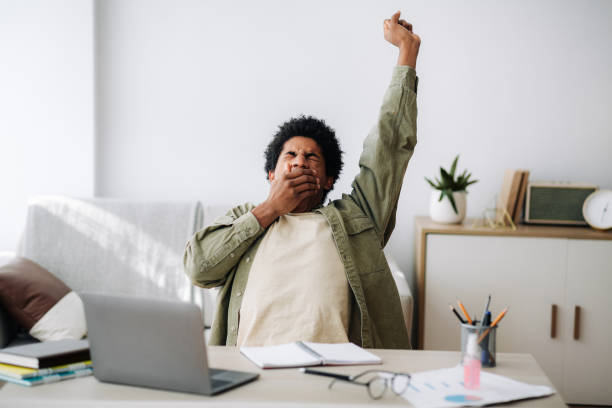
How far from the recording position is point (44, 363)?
1059 millimetres

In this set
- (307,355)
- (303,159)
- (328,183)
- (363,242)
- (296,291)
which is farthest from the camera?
(328,183)

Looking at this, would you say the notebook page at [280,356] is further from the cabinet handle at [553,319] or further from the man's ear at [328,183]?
the cabinet handle at [553,319]

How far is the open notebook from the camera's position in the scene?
3.72ft

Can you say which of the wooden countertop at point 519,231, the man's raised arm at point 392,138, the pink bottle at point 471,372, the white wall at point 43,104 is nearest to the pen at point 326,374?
the pink bottle at point 471,372

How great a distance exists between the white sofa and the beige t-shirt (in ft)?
3.61

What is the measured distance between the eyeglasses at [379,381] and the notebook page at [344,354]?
0.05m

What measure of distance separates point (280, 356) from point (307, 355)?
2.1 inches

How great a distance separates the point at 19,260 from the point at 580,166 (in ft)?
8.90

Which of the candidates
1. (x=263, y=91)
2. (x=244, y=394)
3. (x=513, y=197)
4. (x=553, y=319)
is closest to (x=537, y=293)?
(x=553, y=319)

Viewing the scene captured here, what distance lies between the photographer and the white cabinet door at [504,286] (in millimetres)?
2719

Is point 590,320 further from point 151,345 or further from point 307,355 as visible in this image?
point 151,345

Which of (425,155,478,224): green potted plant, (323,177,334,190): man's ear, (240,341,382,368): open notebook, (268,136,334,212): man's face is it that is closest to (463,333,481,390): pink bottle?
(240,341,382,368): open notebook

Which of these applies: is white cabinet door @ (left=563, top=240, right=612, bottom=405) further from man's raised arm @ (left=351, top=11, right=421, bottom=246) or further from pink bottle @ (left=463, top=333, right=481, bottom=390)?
pink bottle @ (left=463, top=333, right=481, bottom=390)

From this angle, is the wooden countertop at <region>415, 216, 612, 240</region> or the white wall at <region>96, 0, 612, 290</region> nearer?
the wooden countertop at <region>415, 216, 612, 240</region>
